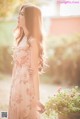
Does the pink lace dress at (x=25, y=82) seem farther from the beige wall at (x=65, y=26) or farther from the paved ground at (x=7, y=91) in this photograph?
the beige wall at (x=65, y=26)

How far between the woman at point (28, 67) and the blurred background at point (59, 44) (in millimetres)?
51

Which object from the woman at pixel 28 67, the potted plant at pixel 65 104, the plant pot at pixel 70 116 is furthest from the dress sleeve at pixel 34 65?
the plant pot at pixel 70 116

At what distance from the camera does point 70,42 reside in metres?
2.27

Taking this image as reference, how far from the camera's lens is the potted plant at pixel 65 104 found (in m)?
2.23

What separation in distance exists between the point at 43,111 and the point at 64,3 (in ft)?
2.76

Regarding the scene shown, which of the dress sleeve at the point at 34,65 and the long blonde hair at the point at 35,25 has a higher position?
the long blonde hair at the point at 35,25

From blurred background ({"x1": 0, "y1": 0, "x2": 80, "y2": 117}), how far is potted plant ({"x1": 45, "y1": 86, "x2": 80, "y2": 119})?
5 centimetres

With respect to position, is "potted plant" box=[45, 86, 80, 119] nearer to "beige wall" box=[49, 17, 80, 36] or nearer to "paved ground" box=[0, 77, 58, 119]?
"paved ground" box=[0, 77, 58, 119]

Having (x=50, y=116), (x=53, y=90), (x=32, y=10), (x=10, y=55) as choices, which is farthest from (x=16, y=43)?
(x=50, y=116)

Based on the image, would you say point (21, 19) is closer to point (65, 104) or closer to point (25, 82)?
point (25, 82)

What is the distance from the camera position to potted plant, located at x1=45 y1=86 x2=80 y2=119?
2.23 m

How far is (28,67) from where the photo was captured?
2.22 meters

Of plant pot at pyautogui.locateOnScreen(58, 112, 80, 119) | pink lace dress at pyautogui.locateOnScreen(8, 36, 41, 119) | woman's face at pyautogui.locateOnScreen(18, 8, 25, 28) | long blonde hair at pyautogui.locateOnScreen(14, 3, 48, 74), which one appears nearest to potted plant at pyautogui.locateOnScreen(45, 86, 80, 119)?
plant pot at pyautogui.locateOnScreen(58, 112, 80, 119)

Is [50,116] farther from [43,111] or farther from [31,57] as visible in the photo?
[31,57]
